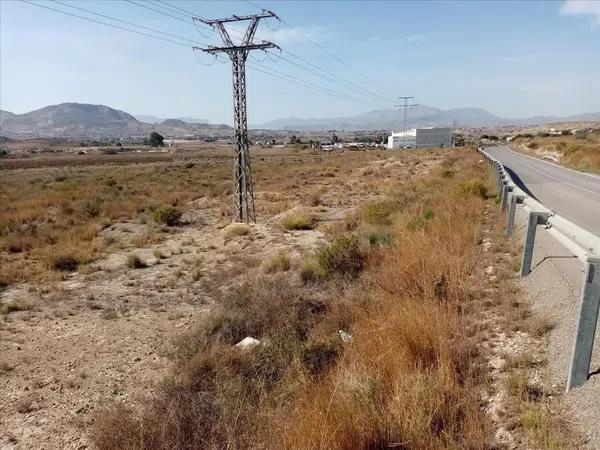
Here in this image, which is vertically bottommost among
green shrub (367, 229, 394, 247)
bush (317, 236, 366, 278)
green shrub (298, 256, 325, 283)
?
green shrub (298, 256, 325, 283)

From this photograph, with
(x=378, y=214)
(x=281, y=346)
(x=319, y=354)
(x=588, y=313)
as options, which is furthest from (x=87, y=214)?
(x=588, y=313)

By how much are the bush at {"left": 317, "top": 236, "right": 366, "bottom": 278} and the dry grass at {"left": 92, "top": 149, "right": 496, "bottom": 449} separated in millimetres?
1093

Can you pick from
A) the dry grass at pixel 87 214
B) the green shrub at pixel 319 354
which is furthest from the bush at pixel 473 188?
the green shrub at pixel 319 354

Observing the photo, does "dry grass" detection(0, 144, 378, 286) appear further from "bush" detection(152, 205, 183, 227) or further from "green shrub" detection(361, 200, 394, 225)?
"green shrub" detection(361, 200, 394, 225)

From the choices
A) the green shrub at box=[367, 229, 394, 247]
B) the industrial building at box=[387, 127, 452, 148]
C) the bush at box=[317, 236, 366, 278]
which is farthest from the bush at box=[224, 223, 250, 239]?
the industrial building at box=[387, 127, 452, 148]

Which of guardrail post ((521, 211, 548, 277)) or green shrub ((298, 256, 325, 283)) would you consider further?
green shrub ((298, 256, 325, 283))

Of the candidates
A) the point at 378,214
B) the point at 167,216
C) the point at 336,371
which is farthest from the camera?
the point at 167,216

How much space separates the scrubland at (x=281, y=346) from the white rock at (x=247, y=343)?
17cm

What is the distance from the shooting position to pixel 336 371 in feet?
16.9

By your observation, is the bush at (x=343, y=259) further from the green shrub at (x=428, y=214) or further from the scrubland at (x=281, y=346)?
the green shrub at (x=428, y=214)

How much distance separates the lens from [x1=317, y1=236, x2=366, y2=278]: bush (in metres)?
11.0

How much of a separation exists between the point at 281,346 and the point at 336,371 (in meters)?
2.04

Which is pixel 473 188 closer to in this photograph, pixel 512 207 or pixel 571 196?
pixel 571 196

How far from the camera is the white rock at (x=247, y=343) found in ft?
25.4
